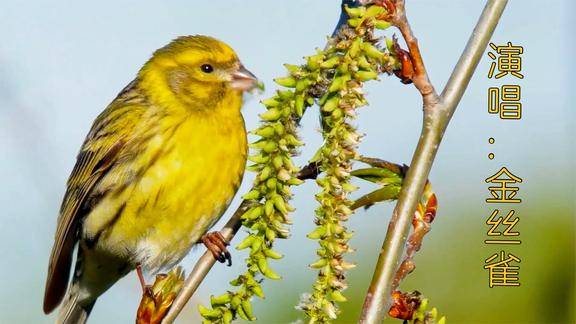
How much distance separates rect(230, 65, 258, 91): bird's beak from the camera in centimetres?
289

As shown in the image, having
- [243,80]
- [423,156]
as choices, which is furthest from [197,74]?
A: [423,156]

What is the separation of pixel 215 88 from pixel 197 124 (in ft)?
0.47

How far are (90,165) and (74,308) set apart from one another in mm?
518

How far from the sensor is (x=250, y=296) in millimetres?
1407

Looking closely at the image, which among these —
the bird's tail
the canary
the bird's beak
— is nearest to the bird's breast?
the canary

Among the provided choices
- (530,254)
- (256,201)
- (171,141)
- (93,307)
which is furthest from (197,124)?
(256,201)

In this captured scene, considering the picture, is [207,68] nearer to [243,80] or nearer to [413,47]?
[243,80]

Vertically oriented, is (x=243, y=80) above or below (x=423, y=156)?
above

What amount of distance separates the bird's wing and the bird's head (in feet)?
0.42

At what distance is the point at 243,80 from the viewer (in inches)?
116

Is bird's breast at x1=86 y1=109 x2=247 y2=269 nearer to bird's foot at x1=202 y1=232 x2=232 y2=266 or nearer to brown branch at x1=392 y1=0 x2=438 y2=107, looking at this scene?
bird's foot at x1=202 y1=232 x2=232 y2=266

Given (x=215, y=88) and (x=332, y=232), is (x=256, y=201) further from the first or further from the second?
(x=215, y=88)

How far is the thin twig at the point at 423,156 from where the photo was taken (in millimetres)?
1215

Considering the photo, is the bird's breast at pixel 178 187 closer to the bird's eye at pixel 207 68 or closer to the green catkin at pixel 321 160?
the bird's eye at pixel 207 68
